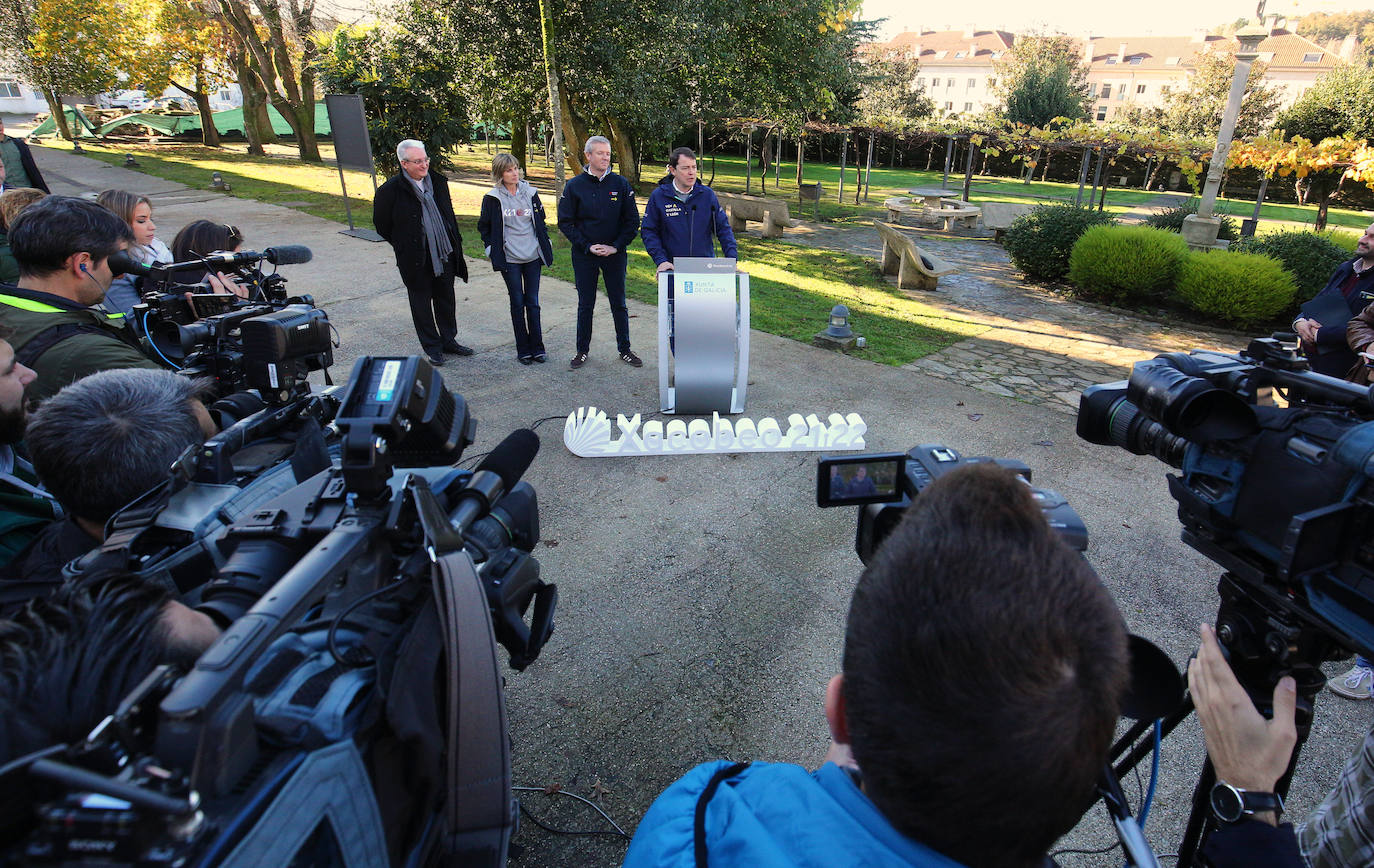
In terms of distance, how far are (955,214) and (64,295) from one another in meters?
16.3

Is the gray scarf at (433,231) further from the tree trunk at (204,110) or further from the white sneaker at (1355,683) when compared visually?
the tree trunk at (204,110)

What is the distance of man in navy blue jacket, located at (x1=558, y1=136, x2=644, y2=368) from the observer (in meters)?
6.00

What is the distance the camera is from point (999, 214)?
48.6 feet

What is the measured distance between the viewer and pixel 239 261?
3.38 metres

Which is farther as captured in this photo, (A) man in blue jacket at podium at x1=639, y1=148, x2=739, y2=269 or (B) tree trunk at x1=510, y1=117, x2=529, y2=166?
(B) tree trunk at x1=510, y1=117, x2=529, y2=166

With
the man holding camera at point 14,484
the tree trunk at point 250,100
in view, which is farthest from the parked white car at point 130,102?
the man holding camera at point 14,484

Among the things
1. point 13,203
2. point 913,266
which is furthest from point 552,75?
point 13,203

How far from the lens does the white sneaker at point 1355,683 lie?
2.88 m

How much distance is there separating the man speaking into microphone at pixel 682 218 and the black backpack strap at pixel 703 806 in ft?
16.6

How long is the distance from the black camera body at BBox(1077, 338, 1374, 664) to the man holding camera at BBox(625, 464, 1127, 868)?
3.10 feet

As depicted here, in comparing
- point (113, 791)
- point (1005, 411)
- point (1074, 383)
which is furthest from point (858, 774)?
point (1074, 383)

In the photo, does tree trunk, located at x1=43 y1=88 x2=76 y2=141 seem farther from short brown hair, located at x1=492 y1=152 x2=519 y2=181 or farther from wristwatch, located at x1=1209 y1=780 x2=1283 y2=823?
wristwatch, located at x1=1209 y1=780 x2=1283 y2=823

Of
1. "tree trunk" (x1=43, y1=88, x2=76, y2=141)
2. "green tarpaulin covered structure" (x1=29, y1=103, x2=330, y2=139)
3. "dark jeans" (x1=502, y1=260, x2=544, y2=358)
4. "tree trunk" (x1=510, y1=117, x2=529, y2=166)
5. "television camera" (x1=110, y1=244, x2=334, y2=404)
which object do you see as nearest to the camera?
"television camera" (x1=110, y1=244, x2=334, y2=404)

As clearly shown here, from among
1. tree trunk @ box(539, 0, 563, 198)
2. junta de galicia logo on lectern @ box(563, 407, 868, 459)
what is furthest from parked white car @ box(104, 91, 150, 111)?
junta de galicia logo on lectern @ box(563, 407, 868, 459)
